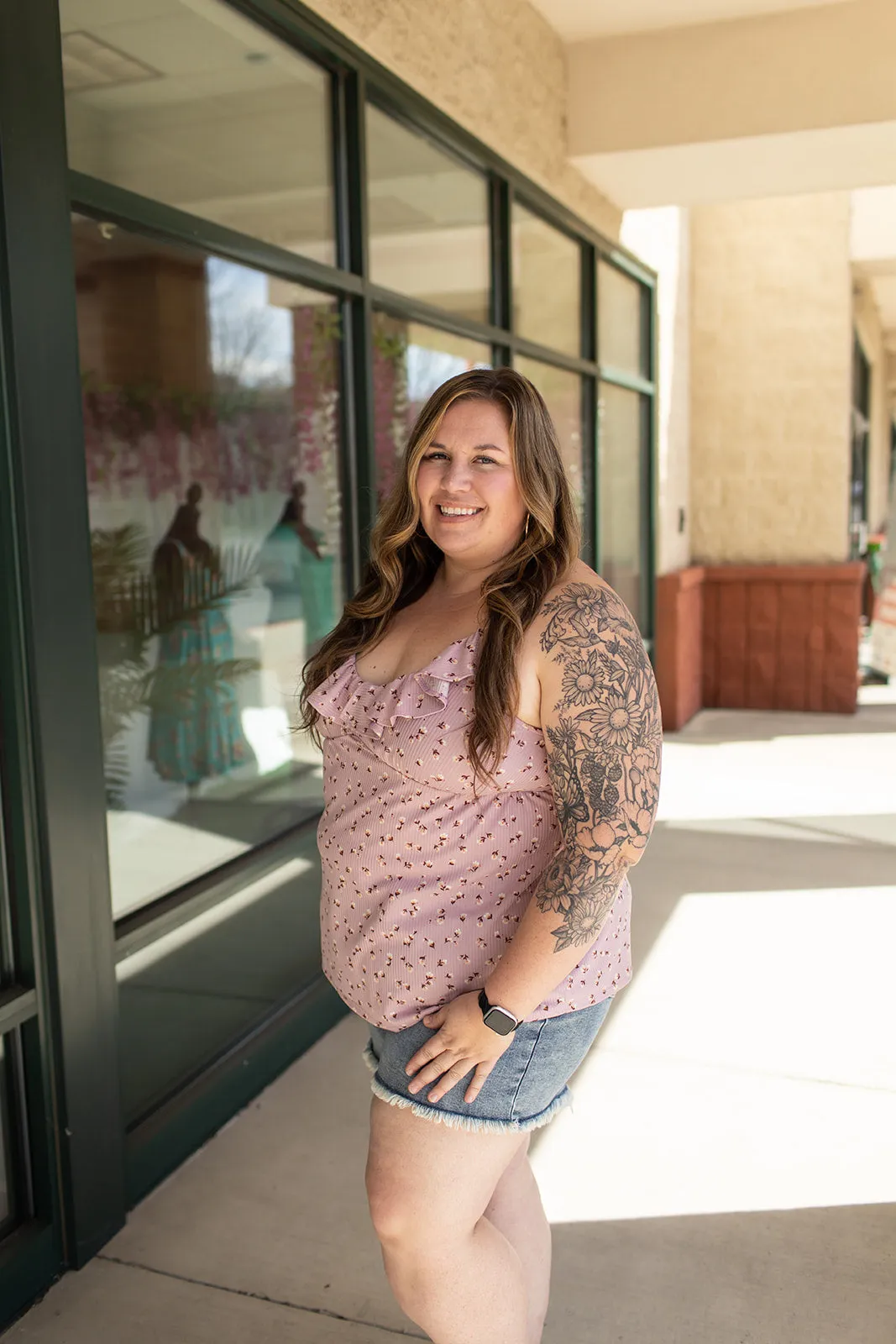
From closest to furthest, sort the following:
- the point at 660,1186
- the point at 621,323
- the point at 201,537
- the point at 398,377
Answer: the point at 660,1186 → the point at 201,537 → the point at 398,377 → the point at 621,323

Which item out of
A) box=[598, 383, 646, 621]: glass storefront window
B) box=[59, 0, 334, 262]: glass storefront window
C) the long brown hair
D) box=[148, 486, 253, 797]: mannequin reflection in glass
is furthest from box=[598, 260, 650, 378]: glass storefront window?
the long brown hair

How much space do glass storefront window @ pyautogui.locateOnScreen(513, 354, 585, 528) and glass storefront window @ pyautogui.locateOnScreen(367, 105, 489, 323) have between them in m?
0.70

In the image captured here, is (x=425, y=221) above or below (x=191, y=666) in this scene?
above

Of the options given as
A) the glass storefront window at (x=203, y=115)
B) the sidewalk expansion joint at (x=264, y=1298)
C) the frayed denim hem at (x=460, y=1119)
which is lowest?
the sidewalk expansion joint at (x=264, y=1298)

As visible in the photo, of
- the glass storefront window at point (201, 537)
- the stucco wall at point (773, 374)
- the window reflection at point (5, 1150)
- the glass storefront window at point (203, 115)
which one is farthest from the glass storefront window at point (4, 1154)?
the stucco wall at point (773, 374)

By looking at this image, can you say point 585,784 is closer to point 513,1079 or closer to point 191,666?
point 513,1079

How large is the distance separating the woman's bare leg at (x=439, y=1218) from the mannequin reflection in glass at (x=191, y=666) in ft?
4.45

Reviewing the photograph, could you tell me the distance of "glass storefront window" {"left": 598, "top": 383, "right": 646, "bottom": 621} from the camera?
245 inches

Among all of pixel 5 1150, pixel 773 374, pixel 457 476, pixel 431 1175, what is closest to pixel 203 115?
pixel 457 476

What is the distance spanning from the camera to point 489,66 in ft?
13.5

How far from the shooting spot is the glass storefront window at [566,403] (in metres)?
5.09

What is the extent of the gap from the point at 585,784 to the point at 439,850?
0.20 metres

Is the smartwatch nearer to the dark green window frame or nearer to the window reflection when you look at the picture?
the dark green window frame

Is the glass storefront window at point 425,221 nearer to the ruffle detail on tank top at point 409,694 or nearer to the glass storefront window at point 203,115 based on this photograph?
the glass storefront window at point 203,115
